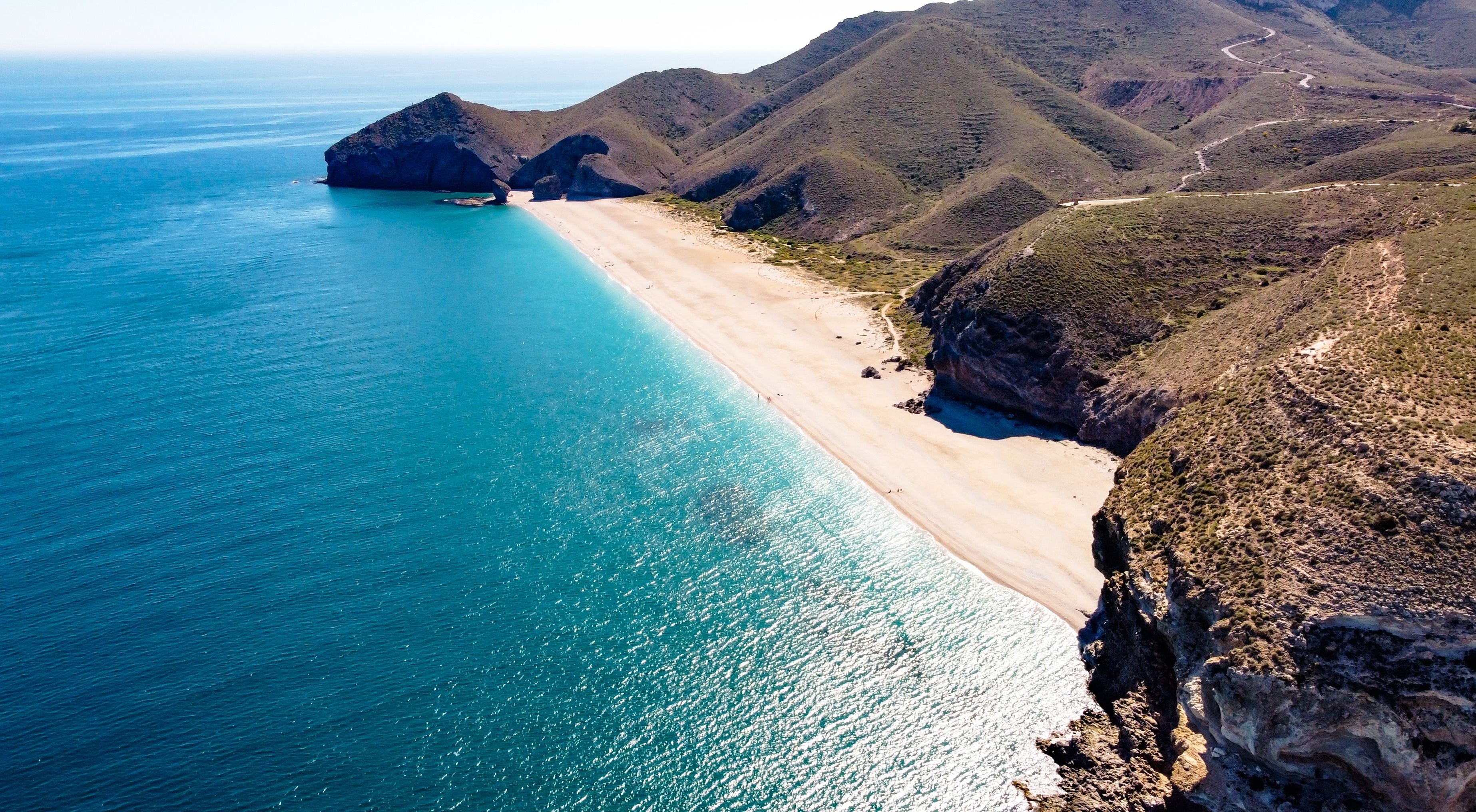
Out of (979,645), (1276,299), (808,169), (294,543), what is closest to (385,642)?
(294,543)

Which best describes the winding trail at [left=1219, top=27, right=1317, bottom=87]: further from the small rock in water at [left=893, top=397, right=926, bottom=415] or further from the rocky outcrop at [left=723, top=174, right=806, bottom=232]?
the small rock in water at [left=893, top=397, right=926, bottom=415]

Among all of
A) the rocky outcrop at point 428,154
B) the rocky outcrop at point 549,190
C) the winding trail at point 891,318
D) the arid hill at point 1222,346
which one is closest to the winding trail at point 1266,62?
the arid hill at point 1222,346

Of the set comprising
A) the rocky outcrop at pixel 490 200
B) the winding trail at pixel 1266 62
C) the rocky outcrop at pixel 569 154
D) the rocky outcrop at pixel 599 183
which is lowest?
the rocky outcrop at pixel 490 200

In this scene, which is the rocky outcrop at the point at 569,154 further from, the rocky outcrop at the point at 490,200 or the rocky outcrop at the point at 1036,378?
the rocky outcrop at the point at 1036,378

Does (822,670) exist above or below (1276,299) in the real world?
below

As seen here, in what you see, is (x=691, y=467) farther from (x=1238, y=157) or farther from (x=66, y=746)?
(x=1238, y=157)

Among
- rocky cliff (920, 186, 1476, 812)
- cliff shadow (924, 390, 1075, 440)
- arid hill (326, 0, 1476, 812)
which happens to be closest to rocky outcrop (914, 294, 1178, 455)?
arid hill (326, 0, 1476, 812)
